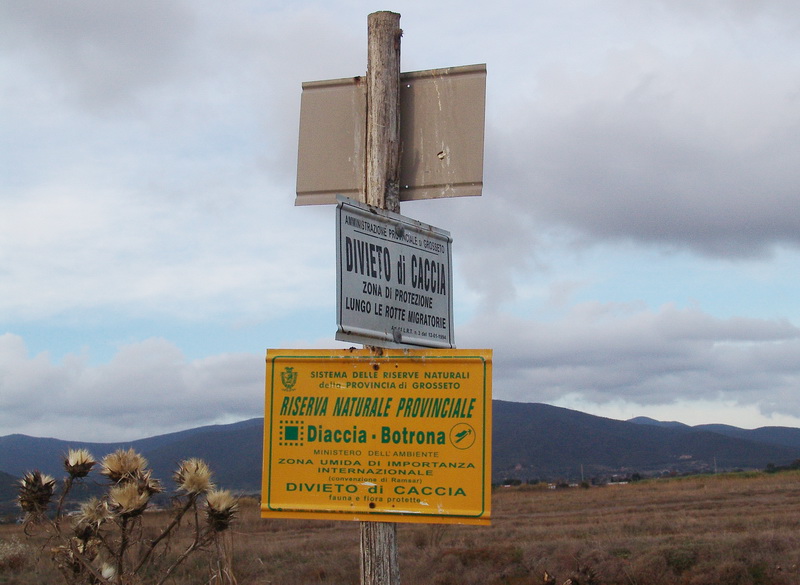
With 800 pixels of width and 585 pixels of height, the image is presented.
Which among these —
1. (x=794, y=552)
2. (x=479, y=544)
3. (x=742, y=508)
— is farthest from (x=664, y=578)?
(x=742, y=508)

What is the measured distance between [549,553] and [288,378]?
46.5ft

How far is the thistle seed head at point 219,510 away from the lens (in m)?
3.37

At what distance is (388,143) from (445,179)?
0.28 meters

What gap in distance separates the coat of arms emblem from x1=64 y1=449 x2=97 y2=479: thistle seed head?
34.1 inches

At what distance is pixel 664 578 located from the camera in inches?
580

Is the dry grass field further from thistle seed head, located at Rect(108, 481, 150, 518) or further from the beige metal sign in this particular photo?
thistle seed head, located at Rect(108, 481, 150, 518)

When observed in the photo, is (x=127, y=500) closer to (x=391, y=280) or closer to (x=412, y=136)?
(x=391, y=280)

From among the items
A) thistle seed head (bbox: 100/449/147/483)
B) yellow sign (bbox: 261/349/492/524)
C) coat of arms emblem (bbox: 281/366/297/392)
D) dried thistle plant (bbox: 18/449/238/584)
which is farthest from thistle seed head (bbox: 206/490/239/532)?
coat of arms emblem (bbox: 281/366/297/392)

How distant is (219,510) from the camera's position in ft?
11.0

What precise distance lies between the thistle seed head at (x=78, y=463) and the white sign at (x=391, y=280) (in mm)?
1191

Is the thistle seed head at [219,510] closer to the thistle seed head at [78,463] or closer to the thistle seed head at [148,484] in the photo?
the thistle seed head at [148,484]

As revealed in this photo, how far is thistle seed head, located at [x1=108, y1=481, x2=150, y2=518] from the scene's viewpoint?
10.6 ft

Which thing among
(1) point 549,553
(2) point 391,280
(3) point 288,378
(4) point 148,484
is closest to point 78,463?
(4) point 148,484

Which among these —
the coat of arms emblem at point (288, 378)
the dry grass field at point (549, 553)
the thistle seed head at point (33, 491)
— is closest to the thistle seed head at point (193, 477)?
the coat of arms emblem at point (288, 378)
